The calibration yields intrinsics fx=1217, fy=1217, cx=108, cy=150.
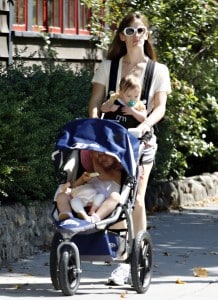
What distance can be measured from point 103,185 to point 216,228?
17.2 feet

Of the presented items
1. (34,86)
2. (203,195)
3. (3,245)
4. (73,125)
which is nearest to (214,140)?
(203,195)

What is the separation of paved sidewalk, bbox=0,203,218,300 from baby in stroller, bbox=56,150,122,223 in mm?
597

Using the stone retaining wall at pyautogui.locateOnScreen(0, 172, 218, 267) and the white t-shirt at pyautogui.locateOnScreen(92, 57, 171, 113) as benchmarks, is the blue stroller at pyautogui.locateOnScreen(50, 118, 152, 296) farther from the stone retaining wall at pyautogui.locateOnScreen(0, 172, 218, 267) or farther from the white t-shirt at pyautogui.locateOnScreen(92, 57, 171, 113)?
the stone retaining wall at pyautogui.locateOnScreen(0, 172, 218, 267)

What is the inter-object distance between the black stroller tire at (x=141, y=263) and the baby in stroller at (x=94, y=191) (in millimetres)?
347

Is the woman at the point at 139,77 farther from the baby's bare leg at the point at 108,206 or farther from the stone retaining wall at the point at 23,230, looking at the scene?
the stone retaining wall at the point at 23,230

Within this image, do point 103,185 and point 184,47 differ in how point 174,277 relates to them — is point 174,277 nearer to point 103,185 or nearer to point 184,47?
point 103,185

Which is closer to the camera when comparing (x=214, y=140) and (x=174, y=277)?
(x=174, y=277)

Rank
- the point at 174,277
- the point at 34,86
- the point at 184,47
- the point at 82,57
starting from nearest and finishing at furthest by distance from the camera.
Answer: the point at 174,277 < the point at 34,86 < the point at 184,47 < the point at 82,57

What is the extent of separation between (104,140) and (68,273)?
0.96 metres

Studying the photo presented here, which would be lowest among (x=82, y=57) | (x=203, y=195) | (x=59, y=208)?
(x=203, y=195)

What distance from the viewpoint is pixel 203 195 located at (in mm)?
17172

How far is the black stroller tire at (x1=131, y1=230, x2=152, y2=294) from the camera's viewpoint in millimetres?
8516

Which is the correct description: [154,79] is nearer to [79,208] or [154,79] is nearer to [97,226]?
[79,208]

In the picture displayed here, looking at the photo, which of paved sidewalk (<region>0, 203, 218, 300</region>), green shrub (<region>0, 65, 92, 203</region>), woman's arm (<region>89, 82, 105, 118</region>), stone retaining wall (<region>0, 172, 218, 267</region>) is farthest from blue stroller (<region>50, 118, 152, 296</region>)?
green shrub (<region>0, 65, 92, 203</region>)
